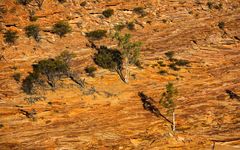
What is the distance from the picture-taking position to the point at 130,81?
169 ft

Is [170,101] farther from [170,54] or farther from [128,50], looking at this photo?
[128,50]

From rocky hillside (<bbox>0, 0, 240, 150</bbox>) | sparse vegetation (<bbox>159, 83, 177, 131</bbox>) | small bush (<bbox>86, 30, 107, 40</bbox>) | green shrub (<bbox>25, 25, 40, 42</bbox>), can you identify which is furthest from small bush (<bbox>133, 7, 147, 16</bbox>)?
sparse vegetation (<bbox>159, 83, 177, 131</bbox>)

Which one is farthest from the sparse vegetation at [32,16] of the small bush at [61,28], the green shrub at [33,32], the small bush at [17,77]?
the small bush at [17,77]

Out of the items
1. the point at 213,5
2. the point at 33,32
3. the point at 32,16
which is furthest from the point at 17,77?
the point at 213,5

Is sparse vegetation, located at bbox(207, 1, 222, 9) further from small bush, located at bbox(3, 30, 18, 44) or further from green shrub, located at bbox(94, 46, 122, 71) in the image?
small bush, located at bbox(3, 30, 18, 44)

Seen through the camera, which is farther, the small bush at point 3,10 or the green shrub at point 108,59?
the small bush at point 3,10

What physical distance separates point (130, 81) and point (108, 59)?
4200 millimetres

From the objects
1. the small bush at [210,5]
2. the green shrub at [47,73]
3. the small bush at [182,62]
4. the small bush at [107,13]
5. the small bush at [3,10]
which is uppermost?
the small bush at [210,5]

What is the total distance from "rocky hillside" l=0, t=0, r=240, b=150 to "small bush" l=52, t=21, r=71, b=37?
2.31 feet

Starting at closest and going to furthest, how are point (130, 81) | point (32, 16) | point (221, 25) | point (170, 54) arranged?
point (130, 81)
point (170, 54)
point (221, 25)
point (32, 16)

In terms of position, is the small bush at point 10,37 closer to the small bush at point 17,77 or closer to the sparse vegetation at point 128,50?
the small bush at point 17,77

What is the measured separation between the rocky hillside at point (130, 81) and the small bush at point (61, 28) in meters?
0.70

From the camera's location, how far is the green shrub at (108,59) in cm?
5300

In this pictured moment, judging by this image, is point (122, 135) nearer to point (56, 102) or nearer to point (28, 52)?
point (56, 102)
